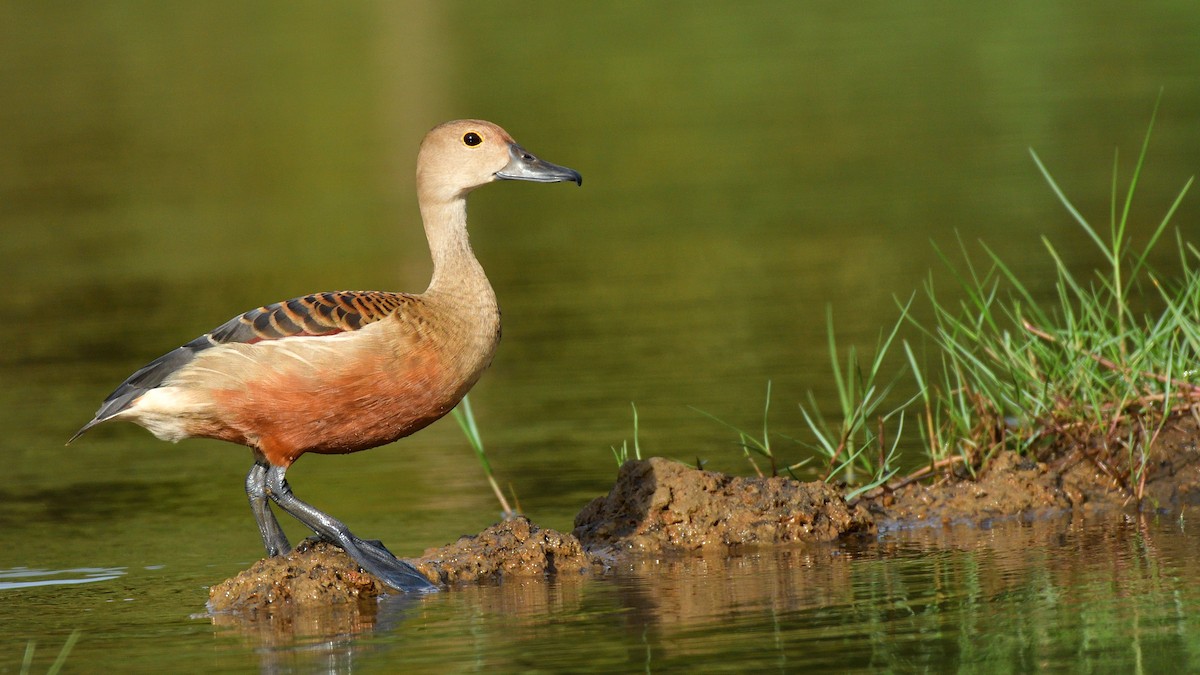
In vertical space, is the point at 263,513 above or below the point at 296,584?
above

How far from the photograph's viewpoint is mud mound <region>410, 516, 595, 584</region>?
746 cm

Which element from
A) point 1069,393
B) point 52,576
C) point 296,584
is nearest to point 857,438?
point 1069,393

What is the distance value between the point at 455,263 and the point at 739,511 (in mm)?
1571

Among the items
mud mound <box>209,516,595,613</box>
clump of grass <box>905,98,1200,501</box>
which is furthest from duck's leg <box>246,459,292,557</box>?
clump of grass <box>905,98,1200,501</box>

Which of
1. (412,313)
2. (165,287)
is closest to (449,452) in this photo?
(412,313)

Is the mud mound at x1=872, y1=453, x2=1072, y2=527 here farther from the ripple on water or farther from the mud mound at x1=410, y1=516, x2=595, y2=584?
the ripple on water

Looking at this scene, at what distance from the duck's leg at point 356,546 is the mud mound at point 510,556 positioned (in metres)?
0.12

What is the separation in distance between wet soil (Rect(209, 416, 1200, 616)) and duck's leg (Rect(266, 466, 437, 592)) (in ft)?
0.22

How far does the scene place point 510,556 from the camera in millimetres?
7488

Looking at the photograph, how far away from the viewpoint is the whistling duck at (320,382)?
7.33 meters

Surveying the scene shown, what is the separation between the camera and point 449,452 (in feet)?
35.0

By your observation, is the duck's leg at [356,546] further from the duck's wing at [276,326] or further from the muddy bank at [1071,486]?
the muddy bank at [1071,486]

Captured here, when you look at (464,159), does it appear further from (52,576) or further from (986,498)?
(986,498)

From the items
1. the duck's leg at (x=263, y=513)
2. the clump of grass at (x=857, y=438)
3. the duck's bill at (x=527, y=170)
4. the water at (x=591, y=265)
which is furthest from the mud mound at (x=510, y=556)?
the duck's bill at (x=527, y=170)
